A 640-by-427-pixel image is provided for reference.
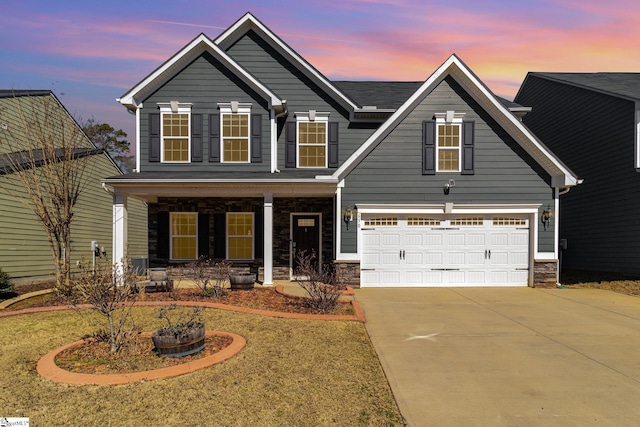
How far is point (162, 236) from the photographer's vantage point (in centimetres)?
1413

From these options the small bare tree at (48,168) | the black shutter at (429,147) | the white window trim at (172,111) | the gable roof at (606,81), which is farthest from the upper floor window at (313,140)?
the gable roof at (606,81)

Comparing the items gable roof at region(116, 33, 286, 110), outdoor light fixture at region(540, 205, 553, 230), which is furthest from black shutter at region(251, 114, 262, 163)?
outdoor light fixture at region(540, 205, 553, 230)

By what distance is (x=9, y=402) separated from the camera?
4.30 m

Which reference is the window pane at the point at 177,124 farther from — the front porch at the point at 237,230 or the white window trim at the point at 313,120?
the white window trim at the point at 313,120

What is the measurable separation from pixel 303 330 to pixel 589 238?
15.1m

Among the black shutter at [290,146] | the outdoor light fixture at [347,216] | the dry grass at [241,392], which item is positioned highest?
the black shutter at [290,146]

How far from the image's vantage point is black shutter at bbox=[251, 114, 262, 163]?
43.6 ft

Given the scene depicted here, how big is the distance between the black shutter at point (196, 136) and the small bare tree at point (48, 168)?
11.4 feet

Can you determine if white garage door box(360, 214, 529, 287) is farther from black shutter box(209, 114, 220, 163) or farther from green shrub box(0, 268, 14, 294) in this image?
green shrub box(0, 268, 14, 294)

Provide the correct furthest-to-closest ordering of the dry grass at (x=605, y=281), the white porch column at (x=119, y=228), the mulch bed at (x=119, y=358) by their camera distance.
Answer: the dry grass at (x=605, y=281)
the white porch column at (x=119, y=228)
the mulch bed at (x=119, y=358)

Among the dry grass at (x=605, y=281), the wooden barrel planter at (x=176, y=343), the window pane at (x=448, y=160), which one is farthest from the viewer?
the window pane at (x=448, y=160)

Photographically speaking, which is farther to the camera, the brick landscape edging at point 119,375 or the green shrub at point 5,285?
the green shrub at point 5,285

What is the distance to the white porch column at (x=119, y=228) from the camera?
38.6 feet

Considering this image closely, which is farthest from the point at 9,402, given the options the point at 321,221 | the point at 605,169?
the point at 605,169
